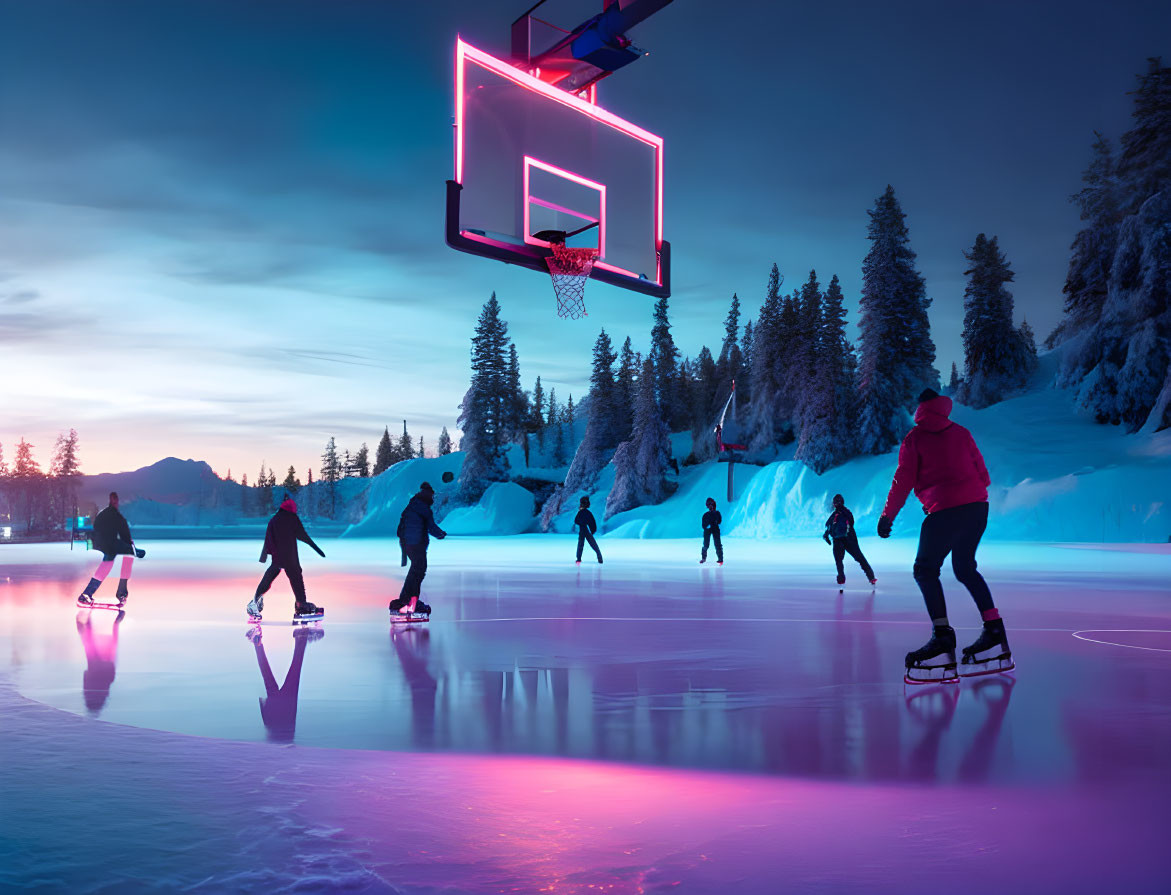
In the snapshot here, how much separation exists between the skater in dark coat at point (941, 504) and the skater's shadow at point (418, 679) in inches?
147

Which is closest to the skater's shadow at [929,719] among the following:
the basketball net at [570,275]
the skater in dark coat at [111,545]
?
the basketball net at [570,275]

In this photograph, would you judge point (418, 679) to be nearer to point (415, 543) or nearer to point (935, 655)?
point (935, 655)

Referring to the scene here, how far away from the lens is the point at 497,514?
69625 millimetres

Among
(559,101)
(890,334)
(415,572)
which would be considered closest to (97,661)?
(415,572)

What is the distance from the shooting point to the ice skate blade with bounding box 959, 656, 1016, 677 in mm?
7535

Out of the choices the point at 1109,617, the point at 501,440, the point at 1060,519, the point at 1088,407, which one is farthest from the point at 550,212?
the point at 501,440

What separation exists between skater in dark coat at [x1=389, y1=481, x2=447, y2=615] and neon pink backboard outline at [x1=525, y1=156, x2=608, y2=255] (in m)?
5.35

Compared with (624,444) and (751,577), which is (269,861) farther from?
A: (624,444)

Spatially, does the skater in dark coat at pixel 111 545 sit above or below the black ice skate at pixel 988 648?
above

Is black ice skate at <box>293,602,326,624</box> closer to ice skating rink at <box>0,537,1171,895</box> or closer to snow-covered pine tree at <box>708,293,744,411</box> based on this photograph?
ice skating rink at <box>0,537,1171,895</box>

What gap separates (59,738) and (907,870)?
475 centimetres

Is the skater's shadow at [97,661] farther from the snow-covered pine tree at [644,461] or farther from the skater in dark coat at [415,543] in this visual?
the snow-covered pine tree at [644,461]

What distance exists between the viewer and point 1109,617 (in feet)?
40.6

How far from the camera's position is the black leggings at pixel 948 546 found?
723cm
